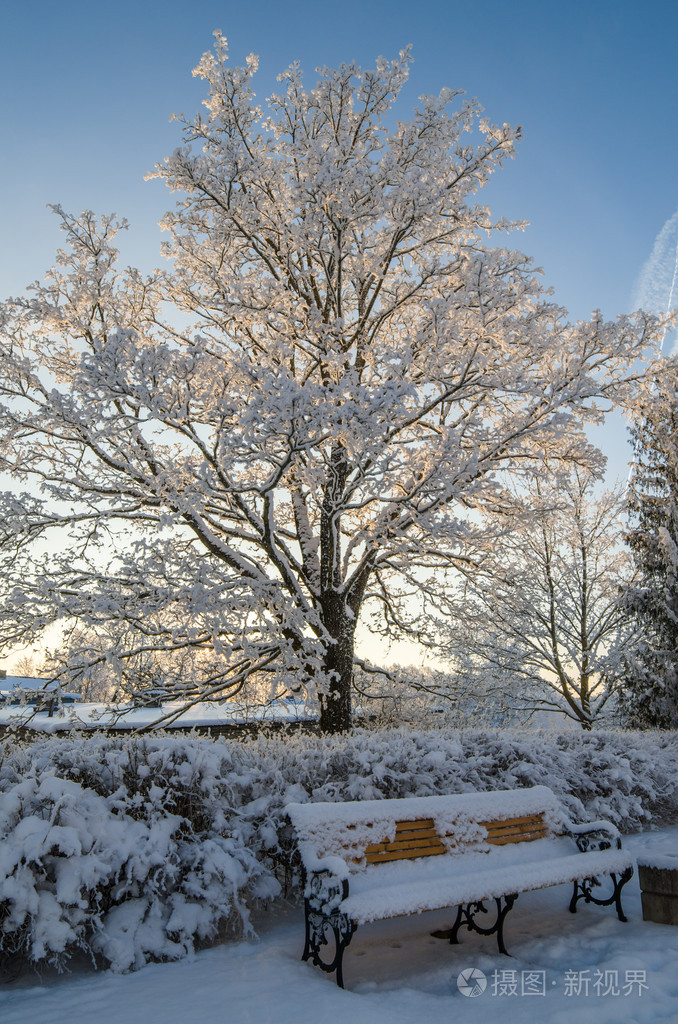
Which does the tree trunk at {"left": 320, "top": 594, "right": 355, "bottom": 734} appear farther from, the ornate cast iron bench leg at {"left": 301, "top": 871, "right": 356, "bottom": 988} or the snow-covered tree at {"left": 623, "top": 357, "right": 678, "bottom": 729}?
the snow-covered tree at {"left": 623, "top": 357, "right": 678, "bottom": 729}

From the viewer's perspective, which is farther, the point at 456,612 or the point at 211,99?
the point at 456,612

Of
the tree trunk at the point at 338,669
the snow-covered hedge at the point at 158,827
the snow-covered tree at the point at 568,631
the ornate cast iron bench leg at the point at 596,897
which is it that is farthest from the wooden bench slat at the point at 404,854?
the snow-covered tree at the point at 568,631

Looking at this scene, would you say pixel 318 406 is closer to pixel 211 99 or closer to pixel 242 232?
pixel 242 232

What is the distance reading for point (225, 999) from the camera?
135 inches

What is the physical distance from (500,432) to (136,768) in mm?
6320

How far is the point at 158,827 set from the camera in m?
4.30

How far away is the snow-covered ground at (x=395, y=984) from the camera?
3248mm

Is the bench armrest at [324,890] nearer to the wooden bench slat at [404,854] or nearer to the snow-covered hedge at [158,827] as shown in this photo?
the wooden bench slat at [404,854]

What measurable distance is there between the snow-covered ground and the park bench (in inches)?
8.2

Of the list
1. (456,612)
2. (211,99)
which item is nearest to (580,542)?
(456,612)

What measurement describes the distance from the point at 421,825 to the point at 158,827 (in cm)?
187

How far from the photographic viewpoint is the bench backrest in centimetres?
431

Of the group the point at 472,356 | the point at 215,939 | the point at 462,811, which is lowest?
the point at 215,939

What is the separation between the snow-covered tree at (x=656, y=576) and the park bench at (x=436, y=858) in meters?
9.97
